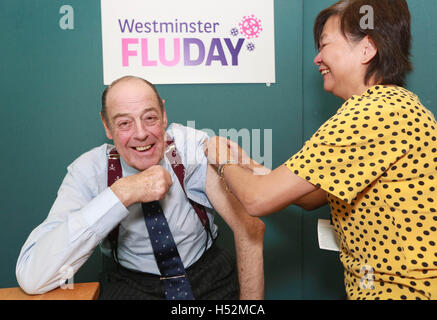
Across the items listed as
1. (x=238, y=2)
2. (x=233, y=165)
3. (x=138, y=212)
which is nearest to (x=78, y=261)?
(x=138, y=212)

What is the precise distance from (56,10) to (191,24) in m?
0.70

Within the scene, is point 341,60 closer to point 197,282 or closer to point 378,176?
point 378,176

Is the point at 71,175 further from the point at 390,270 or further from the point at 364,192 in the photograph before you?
the point at 390,270

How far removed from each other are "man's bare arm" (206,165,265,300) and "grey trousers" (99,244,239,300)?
59 millimetres

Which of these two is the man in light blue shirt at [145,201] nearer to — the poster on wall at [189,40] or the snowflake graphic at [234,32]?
the poster on wall at [189,40]

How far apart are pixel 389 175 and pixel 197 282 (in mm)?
838

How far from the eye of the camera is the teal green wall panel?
174 centimetres

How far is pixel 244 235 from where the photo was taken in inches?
57.2

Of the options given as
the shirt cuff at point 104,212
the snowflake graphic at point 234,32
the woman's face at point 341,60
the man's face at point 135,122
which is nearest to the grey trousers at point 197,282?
the shirt cuff at point 104,212

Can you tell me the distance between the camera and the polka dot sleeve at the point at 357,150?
0.96 m

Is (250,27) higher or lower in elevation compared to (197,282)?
higher

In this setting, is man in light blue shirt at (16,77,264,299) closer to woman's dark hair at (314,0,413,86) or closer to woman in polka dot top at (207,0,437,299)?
woman in polka dot top at (207,0,437,299)

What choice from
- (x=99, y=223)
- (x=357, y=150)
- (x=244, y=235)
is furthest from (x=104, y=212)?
(x=357, y=150)

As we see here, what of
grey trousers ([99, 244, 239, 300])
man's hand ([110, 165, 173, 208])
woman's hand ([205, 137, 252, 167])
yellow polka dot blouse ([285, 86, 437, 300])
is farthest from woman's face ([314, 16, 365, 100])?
grey trousers ([99, 244, 239, 300])
